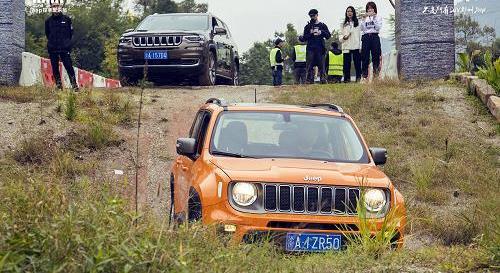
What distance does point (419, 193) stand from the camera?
1225cm

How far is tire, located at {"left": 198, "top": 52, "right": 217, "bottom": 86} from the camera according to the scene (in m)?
19.1

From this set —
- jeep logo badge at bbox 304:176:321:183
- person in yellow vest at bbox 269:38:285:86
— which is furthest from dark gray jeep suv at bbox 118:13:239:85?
jeep logo badge at bbox 304:176:321:183

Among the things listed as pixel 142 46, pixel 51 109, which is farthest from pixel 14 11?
pixel 51 109

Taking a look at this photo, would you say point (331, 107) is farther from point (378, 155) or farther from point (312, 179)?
point (312, 179)

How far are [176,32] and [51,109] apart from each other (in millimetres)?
3908

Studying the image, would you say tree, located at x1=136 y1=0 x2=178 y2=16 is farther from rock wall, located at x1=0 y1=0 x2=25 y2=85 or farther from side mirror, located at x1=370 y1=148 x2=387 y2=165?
side mirror, located at x1=370 y1=148 x2=387 y2=165

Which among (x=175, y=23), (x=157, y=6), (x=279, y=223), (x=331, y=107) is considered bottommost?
(x=279, y=223)

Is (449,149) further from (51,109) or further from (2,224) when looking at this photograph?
(2,224)

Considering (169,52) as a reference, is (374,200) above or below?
below

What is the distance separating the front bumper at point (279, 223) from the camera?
7590mm

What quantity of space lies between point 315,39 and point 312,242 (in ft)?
38.8

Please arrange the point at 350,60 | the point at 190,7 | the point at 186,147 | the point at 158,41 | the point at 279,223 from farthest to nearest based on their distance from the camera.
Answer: the point at 190,7 → the point at 350,60 → the point at 158,41 → the point at 186,147 → the point at 279,223

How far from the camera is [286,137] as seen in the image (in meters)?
9.09

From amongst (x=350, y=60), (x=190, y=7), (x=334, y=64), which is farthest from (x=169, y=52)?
(x=190, y=7)
